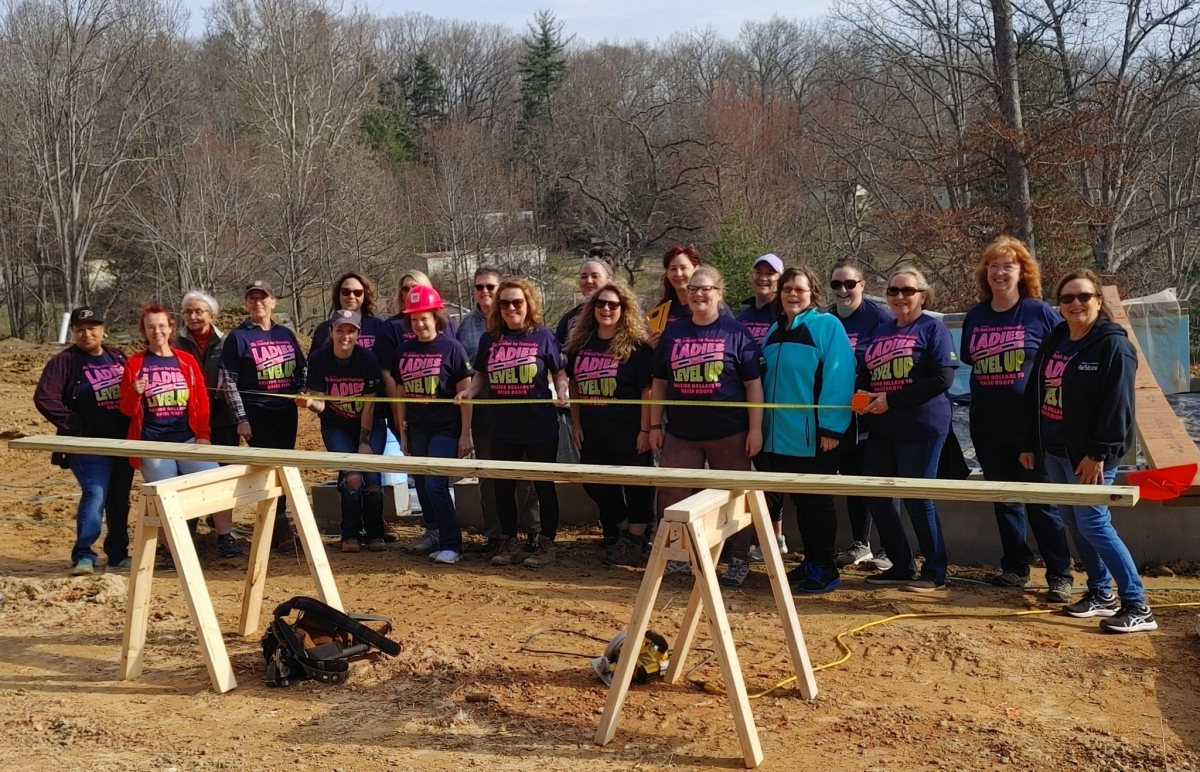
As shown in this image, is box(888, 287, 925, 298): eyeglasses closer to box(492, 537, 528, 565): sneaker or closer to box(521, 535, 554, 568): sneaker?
box(521, 535, 554, 568): sneaker

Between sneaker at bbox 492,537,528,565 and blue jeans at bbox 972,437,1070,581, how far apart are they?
3.28 m

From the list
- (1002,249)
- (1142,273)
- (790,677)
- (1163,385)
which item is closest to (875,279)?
(1142,273)

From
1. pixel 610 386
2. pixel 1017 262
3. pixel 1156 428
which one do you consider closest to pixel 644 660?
pixel 610 386

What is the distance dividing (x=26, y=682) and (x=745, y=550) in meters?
4.29

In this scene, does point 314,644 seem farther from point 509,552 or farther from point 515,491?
point 515,491

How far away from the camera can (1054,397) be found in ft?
20.2

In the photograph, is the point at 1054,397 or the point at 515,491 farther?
the point at 515,491

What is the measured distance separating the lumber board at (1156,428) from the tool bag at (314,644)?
204 inches

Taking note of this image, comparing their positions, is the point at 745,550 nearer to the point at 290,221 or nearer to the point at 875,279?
the point at 875,279

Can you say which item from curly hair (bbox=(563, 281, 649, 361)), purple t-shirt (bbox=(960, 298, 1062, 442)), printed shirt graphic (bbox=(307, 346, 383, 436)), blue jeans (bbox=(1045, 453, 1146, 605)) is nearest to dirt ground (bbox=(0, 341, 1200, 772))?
blue jeans (bbox=(1045, 453, 1146, 605))

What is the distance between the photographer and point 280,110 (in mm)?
41031

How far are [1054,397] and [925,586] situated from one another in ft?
5.05

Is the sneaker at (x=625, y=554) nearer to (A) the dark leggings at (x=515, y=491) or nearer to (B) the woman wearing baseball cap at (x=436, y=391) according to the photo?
(A) the dark leggings at (x=515, y=491)

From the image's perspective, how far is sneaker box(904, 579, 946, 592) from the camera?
6.92m
